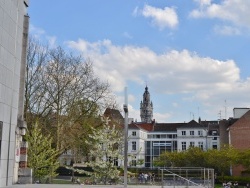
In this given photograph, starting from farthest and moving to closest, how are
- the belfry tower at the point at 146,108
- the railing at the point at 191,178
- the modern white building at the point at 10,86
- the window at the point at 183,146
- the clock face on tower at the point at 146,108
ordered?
the belfry tower at the point at 146,108 < the clock face on tower at the point at 146,108 < the window at the point at 183,146 < the railing at the point at 191,178 < the modern white building at the point at 10,86

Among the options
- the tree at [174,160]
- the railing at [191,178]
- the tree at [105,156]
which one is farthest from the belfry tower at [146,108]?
the railing at [191,178]

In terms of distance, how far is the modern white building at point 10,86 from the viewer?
23.5 meters

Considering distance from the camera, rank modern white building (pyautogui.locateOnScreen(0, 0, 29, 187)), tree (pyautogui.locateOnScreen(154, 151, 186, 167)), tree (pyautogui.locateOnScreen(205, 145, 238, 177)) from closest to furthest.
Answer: modern white building (pyautogui.locateOnScreen(0, 0, 29, 187)) < tree (pyautogui.locateOnScreen(205, 145, 238, 177)) < tree (pyautogui.locateOnScreen(154, 151, 186, 167))

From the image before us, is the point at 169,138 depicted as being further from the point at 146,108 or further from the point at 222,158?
the point at 146,108

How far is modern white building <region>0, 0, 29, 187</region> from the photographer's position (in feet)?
77.0

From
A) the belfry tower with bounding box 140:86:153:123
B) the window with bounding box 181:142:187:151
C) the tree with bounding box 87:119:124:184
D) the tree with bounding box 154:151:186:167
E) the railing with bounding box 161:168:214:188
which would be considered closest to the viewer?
the railing with bounding box 161:168:214:188

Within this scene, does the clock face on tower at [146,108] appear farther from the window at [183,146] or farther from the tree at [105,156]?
the tree at [105,156]

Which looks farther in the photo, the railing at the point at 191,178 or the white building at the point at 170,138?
the white building at the point at 170,138

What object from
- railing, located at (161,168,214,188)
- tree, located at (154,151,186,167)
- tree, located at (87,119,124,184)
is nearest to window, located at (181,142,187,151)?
tree, located at (154,151,186,167)

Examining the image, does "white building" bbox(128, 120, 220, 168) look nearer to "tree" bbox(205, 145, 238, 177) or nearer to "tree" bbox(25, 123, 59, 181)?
"tree" bbox(205, 145, 238, 177)

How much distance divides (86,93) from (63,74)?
12.8 ft

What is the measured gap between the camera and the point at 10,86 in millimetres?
24750

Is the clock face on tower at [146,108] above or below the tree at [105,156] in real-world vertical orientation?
above

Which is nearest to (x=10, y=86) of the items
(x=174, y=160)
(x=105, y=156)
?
(x=105, y=156)
